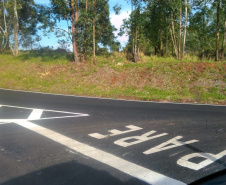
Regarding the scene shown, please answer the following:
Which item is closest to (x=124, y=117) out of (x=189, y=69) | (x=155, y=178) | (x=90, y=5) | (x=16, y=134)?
(x=16, y=134)

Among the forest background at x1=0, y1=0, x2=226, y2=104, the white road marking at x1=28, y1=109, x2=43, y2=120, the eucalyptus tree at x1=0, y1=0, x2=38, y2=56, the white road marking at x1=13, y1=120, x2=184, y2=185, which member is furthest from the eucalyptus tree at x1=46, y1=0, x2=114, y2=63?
the white road marking at x1=13, y1=120, x2=184, y2=185

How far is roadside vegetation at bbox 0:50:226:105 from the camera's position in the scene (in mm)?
13289

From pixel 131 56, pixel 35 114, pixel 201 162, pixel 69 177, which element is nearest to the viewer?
pixel 69 177

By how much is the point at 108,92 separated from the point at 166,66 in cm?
538

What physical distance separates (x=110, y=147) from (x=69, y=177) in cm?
143

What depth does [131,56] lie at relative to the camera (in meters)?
20.2

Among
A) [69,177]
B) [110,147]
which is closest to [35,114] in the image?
[110,147]

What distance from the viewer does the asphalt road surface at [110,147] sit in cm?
363

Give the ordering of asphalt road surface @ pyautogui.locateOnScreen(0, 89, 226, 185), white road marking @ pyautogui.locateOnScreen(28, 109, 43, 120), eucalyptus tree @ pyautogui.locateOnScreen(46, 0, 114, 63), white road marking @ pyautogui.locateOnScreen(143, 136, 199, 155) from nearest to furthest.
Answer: asphalt road surface @ pyautogui.locateOnScreen(0, 89, 226, 185)
white road marking @ pyautogui.locateOnScreen(143, 136, 199, 155)
white road marking @ pyautogui.locateOnScreen(28, 109, 43, 120)
eucalyptus tree @ pyautogui.locateOnScreen(46, 0, 114, 63)

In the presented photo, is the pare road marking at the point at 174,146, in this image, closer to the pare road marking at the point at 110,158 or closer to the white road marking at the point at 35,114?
the pare road marking at the point at 110,158

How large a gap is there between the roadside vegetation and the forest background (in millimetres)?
42

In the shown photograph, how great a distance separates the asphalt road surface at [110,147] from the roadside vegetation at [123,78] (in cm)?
Answer: 519

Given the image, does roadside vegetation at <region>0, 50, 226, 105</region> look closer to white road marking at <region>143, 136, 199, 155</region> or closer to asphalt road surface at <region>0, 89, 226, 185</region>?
asphalt road surface at <region>0, 89, 226, 185</region>

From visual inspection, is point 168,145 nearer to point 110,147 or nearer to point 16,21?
point 110,147
